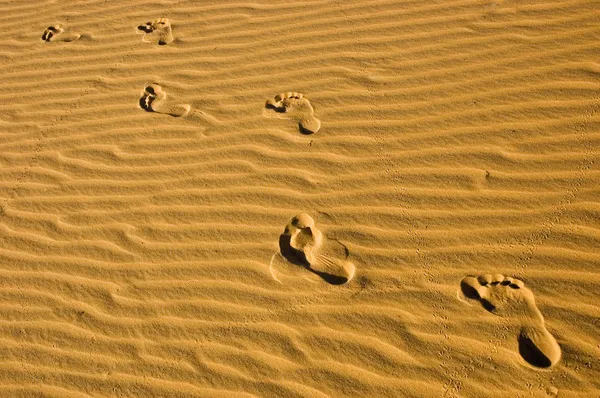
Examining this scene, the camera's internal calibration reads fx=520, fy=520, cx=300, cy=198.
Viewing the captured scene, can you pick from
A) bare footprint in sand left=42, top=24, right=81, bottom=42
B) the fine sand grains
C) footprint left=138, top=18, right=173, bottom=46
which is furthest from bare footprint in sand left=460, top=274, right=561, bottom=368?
bare footprint in sand left=42, top=24, right=81, bottom=42

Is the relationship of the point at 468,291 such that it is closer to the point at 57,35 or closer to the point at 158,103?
the point at 158,103

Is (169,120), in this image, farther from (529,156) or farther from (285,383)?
(529,156)

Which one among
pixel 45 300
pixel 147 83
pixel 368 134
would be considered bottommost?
pixel 45 300

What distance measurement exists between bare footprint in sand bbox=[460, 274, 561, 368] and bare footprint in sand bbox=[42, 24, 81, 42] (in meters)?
3.65

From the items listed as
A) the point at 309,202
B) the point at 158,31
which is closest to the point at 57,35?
the point at 158,31

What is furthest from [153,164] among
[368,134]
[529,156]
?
[529,156]

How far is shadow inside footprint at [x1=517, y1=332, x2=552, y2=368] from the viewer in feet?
7.28

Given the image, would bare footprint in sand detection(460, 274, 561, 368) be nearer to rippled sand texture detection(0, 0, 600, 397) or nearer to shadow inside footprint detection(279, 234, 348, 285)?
rippled sand texture detection(0, 0, 600, 397)

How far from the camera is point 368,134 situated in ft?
10.3

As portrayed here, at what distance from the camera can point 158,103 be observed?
3629mm

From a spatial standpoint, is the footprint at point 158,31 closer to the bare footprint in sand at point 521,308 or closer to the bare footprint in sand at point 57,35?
the bare footprint in sand at point 57,35

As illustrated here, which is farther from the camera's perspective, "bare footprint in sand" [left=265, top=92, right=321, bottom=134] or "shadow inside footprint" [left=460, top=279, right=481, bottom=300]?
"bare footprint in sand" [left=265, top=92, right=321, bottom=134]

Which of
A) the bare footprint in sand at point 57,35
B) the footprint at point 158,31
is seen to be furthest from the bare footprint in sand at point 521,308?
the bare footprint in sand at point 57,35

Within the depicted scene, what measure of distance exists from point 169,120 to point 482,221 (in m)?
2.11
